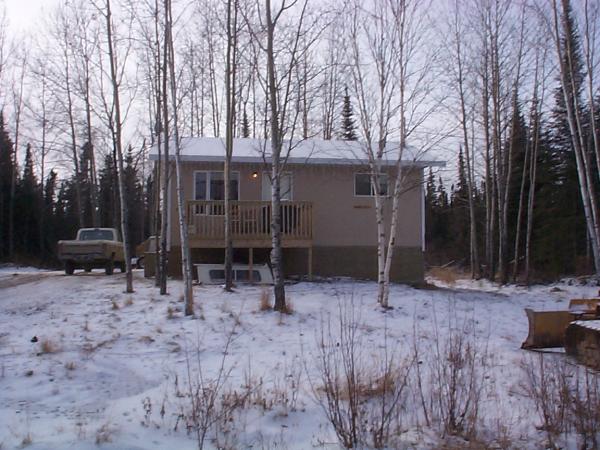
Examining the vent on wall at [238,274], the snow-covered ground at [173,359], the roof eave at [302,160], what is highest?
the roof eave at [302,160]

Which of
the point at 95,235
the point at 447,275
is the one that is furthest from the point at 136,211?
the point at 447,275

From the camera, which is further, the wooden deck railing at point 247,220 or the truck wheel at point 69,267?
the truck wheel at point 69,267

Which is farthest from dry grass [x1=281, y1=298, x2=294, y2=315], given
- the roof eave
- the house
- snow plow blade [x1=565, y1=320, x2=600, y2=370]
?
the roof eave

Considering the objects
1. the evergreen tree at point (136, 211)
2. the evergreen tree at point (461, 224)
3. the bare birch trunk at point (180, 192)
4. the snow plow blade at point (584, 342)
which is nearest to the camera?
the snow plow blade at point (584, 342)

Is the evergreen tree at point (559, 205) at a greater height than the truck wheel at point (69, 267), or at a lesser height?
greater

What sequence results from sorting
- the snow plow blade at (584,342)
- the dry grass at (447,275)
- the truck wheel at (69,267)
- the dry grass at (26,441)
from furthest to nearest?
the dry grass at (447,275)
the truck wheel at (69,267)
the snow plow blade at (584,342)
the dry grass at (26,441)

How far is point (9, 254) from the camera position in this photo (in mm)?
34781

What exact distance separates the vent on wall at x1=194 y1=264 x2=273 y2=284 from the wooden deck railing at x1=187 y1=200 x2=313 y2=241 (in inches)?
36.5

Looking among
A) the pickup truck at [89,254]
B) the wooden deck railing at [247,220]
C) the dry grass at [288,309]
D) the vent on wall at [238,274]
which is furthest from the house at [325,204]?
the dry grass at [288,309]

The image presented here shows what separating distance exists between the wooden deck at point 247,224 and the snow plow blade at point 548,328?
867 cm

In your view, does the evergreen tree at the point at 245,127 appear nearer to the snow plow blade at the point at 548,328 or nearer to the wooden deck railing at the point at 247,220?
the wooden deck railing at the point at 247,220

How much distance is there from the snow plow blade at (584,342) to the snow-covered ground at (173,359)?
0.61m

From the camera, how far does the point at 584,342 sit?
752 centimetres

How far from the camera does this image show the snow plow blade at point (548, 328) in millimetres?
8648
